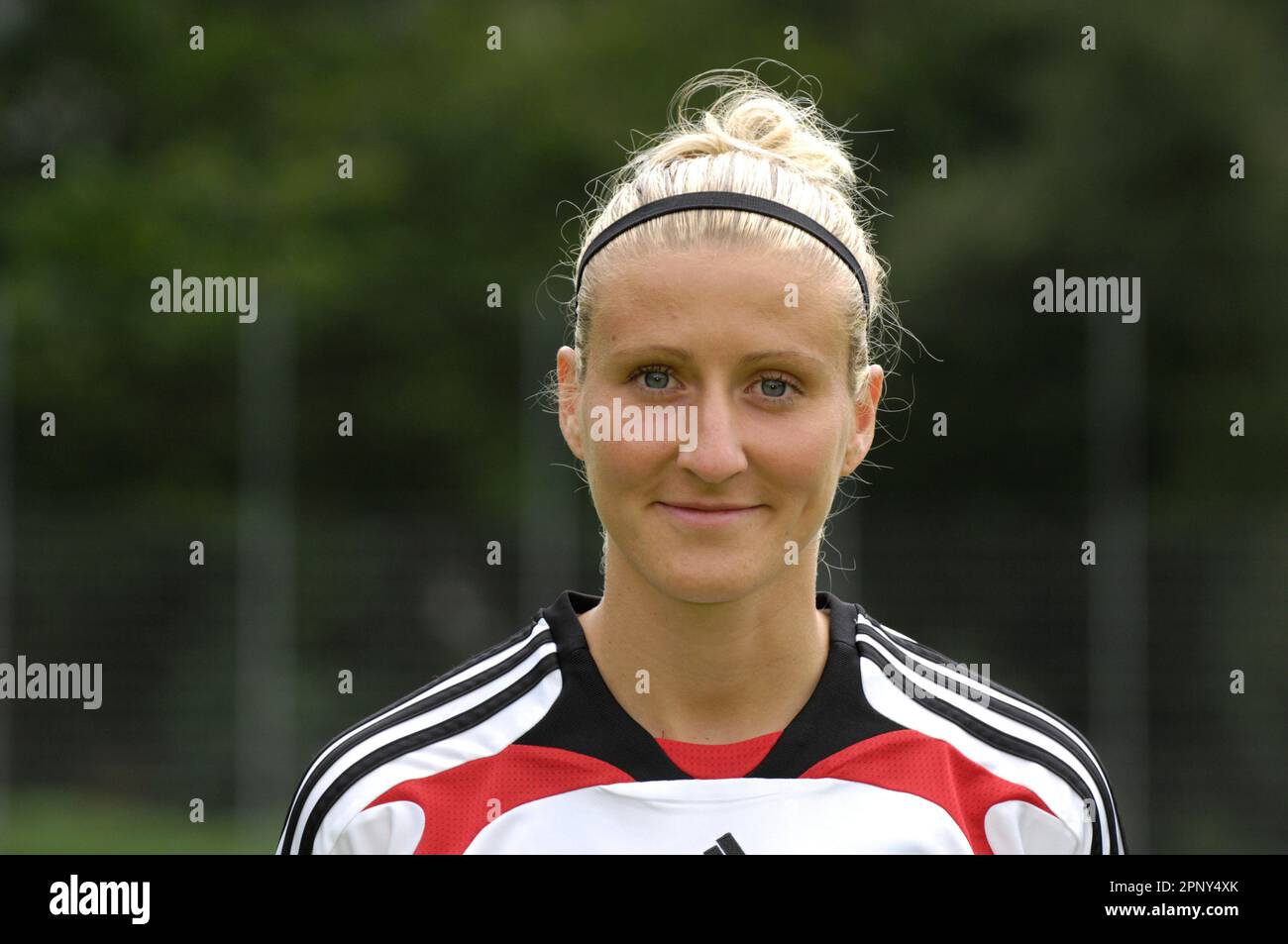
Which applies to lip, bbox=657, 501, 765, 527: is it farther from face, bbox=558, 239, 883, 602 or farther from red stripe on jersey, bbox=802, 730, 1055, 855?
red stripe on jersey, bbox=802, 730, 1055, 855

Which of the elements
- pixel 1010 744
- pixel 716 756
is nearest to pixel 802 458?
pixel 716 756

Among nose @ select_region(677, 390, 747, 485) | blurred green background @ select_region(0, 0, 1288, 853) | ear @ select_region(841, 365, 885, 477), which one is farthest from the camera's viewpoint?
A: blurred green background @ select_region(0, 0, 1288, 853)

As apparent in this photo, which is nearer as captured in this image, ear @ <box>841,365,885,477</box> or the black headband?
the black headband

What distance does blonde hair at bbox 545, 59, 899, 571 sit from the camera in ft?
9.51

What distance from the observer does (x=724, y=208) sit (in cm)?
291

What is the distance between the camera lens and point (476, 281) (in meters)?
14.9

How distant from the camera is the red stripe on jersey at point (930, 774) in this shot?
289 cm

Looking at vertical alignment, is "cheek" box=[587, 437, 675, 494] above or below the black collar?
above

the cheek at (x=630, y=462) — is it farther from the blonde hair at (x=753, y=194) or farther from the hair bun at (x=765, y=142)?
the hair bun at (x=765, y=142)

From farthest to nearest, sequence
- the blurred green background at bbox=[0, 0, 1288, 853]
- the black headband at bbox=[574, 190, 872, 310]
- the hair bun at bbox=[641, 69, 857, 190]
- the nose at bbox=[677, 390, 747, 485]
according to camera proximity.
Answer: the blurred green background at bbox=[0, 0, 1288, 853] → the hair bun at bbox=[641, 69, 857, 190] → the black headband at bbox=[574, 190, 872, 310] → the nose at bbox=[677, 390, 747, 485]

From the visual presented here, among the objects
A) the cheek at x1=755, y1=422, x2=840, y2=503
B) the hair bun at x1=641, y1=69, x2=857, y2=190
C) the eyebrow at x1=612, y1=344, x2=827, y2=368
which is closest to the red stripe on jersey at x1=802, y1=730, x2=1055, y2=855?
the cheek at x1=755, y1=422, x2=840, y2=503

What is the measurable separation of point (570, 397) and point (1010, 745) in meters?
1.01

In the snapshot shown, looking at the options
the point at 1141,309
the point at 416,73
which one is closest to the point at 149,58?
the point at 416,73

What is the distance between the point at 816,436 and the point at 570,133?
1366 centimetres
